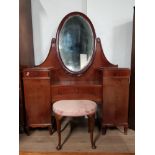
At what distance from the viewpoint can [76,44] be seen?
8.33ft

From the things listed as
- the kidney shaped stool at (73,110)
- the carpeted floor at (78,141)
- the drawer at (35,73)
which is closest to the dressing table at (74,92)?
the drawer at (35,73)

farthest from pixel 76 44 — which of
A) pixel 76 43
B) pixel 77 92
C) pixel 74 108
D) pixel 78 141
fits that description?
pixel 78 141

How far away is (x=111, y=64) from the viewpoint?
2.60 m

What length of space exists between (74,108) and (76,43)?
98 centimetres

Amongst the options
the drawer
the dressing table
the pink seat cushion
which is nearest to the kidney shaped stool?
the pink seat cushion

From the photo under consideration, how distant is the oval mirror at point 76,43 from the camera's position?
2.51 meters

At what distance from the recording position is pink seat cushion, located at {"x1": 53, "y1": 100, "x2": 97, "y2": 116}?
Result: 187cm

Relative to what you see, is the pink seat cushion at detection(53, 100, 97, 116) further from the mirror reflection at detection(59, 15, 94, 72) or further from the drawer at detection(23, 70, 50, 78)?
the mirror reflection at detection(59, 15, 94, 72)

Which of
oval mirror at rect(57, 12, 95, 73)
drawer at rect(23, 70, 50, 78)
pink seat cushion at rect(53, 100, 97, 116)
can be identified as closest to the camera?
pink seat cushion at rect(53, 100, 97, 116)

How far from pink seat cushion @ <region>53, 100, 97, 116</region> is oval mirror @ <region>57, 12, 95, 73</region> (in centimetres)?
62

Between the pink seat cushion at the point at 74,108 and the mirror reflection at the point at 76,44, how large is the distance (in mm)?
625

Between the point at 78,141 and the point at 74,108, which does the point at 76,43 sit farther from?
the point at 78,141

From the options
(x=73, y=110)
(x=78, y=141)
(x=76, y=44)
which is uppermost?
(x=76, y=44)

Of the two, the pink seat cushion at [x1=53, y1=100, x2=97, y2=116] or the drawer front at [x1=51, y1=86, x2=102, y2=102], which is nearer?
the pink seat cushion at [x1=53, y1=100, x2=97, y2=116]
